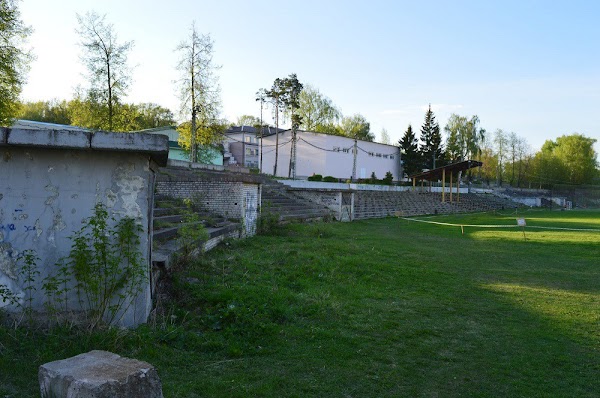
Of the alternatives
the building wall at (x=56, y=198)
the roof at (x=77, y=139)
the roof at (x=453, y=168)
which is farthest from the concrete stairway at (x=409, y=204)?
the roof at (x=77, y=139)

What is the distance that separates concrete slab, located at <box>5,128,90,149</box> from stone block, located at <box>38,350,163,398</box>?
7.86 ft

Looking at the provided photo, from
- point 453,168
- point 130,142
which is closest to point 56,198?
point 130,142

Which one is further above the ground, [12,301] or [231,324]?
[12,301]

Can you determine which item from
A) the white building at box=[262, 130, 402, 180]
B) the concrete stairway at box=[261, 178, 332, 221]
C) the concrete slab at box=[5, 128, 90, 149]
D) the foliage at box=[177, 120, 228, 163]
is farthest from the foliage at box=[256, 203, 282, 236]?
the white building at box=[262, 130, 402, 180]

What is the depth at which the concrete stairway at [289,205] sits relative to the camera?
21.0m

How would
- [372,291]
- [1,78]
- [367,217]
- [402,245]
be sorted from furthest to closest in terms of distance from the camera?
[367,217] < [1,78] < [402,245] < [372,291]

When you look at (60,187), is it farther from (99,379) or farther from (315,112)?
(315,112)

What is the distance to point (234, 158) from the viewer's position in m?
74.4

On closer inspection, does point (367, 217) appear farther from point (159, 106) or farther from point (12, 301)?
point (159, 106)

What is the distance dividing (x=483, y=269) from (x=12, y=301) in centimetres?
961

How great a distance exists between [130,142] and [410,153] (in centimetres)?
6542

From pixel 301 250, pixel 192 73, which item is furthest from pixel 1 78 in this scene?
pixel 301 250

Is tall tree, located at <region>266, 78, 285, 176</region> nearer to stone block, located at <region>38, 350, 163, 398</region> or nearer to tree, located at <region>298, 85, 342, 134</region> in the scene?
tree, located at <region>298, 85, 342, 134</region>

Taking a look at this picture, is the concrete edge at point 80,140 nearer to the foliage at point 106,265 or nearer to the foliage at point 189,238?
the foliage at point 106,265
